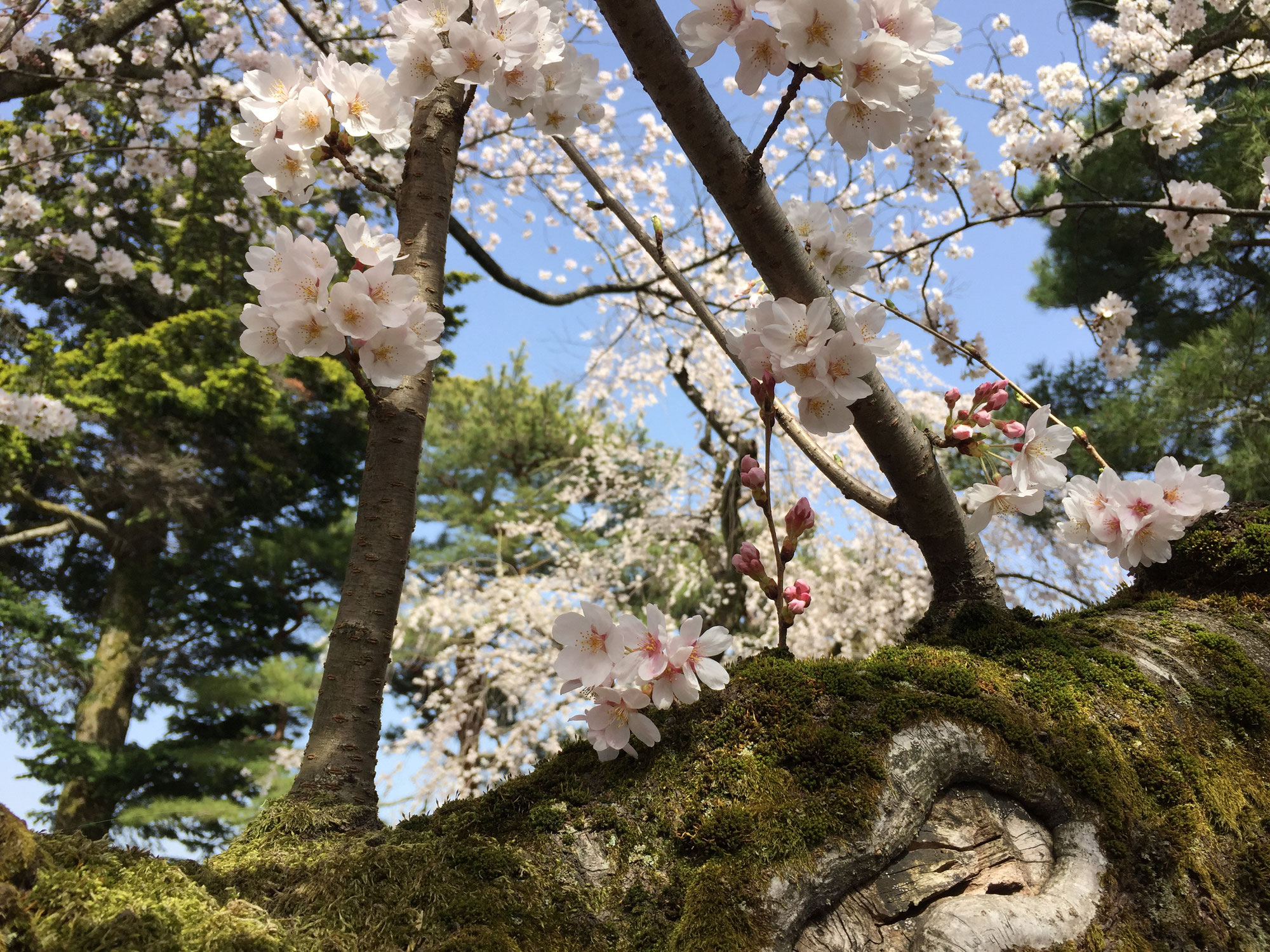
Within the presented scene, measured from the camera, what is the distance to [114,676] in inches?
352

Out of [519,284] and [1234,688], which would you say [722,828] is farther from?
[519,284]

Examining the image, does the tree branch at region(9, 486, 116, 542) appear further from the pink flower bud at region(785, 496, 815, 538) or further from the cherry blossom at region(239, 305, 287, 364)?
the pink flower bud at region(785, 496, 815, 538)

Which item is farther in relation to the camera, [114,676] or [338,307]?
[114,676]

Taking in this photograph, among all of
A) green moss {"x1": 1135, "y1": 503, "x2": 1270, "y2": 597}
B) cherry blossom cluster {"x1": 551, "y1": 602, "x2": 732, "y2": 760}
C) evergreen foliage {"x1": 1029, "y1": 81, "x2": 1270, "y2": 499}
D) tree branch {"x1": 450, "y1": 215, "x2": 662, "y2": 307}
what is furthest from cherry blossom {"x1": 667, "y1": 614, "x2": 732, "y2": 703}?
evergreen foliage {"x1": 1029, "y1": 81, "x2": 1270, "y2": 499}

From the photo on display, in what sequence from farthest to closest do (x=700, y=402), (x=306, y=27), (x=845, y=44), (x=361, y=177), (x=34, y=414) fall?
(x=700, y=402) < (x=34, y=414) < (x=306, y=27) < (x=361, y=177) < (x=845, y=44)

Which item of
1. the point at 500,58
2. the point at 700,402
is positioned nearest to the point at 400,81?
A: the point at 500,58

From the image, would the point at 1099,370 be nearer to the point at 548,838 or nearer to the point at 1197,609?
the point at 1197,609

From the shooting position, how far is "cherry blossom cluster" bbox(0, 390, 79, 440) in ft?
21.0

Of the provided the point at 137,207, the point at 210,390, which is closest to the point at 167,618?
the point at 210,390

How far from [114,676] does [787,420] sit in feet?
33.7

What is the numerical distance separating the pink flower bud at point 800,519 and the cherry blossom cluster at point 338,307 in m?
0.64

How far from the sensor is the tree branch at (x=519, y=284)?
3391 millimetres

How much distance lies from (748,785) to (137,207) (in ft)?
39.2

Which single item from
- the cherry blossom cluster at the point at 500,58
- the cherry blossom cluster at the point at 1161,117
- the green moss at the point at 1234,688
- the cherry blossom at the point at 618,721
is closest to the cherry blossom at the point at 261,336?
the cherry blossom cluster at the point at 500,58
